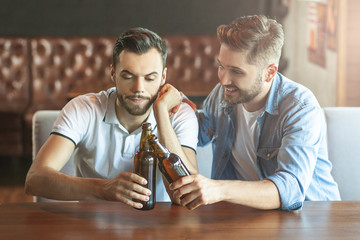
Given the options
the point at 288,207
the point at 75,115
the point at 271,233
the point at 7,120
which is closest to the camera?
the point at 271,233

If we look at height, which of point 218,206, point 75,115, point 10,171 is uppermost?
point 75,115

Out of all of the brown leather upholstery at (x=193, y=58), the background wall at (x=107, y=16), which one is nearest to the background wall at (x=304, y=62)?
the background wall at (x=107, y=16)

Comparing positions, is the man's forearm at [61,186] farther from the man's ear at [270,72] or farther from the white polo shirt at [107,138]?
the man's ear at [270,72]

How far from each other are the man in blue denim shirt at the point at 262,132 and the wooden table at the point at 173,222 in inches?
2.3

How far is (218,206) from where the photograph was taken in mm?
1659

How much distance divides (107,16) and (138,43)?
11.4 ft

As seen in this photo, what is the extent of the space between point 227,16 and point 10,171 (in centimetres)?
255

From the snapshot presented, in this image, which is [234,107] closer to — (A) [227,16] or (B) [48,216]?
(B) [48,216]

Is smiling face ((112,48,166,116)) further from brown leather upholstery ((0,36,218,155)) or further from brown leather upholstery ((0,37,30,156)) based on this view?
brown leather upholstery ((0,37,30,156))

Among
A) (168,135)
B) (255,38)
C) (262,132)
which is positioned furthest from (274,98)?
(168,135)

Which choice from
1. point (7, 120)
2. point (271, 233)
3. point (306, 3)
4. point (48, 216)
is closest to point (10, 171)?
point (7, 120)

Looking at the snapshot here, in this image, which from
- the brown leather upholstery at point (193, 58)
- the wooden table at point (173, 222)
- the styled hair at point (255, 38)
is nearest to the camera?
the wooden table at point (173, 222)

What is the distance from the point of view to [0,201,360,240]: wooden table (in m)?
1.41

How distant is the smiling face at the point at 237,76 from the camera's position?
6.08 ft
